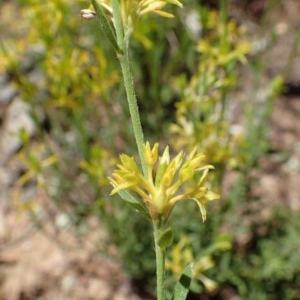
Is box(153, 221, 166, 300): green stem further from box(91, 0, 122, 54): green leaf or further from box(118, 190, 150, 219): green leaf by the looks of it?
box(91, 0, 122, 54): green leaf

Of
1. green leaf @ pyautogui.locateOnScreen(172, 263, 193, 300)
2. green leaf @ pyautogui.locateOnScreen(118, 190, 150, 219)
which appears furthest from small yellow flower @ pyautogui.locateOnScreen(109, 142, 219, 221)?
green leaf @ pyautogui.locateOnScreen(172, 263, 193, 300)

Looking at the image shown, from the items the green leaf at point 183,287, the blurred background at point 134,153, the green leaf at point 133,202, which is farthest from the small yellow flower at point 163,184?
the blurred background at point 134,153

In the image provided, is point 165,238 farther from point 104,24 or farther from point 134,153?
point 134,153

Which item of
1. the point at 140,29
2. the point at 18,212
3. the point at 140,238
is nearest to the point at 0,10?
the point at 18,212

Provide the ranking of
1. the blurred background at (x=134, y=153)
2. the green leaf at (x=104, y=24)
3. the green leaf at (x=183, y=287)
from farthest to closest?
the blurred background at (x=134, y=153) → the green leaf at (x=183, y=287) → the green leaf at (x=104, y=24)

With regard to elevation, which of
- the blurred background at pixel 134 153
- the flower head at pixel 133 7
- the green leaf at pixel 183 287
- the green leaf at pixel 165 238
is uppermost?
the flower head at pixel 133 7

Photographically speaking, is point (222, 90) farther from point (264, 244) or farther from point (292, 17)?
point (292, 17)

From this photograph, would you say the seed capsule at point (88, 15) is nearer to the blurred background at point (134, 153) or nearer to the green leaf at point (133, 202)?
the green leaf at point (133, 202)

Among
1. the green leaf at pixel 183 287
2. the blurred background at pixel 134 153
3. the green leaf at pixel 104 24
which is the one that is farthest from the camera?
the blurred background at pixel 134 153

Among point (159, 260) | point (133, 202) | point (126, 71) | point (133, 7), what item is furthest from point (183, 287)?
point (133, 7)
